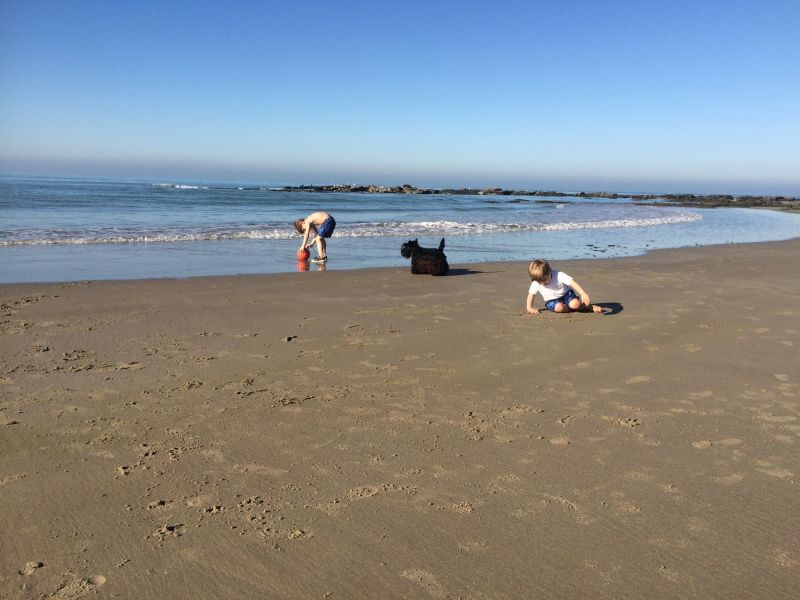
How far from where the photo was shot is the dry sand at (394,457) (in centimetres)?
254

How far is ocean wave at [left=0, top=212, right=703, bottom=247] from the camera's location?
595 inches

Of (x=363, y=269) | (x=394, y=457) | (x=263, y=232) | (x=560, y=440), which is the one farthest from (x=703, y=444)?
(x=263, y=232)

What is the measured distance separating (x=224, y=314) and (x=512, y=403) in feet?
13.3

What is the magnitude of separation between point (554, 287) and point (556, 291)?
7cm

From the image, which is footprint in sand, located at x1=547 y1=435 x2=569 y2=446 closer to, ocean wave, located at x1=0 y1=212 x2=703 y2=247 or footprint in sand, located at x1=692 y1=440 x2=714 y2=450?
footprint in sand, located at x1=692 y1=440 x2=714 y2=450

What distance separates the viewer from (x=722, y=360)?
562 centimetres

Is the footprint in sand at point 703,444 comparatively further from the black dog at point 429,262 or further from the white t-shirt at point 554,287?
the black dog at point 429,262

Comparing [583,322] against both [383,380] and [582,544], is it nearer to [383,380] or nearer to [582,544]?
[383,380]

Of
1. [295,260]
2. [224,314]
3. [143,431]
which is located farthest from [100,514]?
[295,260]

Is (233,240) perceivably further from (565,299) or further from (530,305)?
(565,299)

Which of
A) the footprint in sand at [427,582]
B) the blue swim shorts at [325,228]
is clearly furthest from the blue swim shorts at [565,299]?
the blue swim shorts at [325,228]

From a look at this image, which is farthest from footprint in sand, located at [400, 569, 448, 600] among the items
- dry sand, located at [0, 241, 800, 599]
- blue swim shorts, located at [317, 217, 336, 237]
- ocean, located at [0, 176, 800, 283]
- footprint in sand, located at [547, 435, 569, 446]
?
blue swim shorts, located at [317, 217, 336, 237]

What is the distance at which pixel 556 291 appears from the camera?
7605 mm

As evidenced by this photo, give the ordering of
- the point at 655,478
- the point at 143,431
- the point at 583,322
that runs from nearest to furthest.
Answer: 1. the point at 655,478
2. the point at 143,431
3. the point at 583,322
